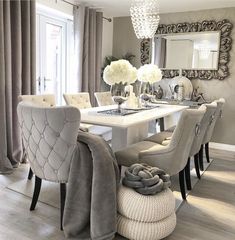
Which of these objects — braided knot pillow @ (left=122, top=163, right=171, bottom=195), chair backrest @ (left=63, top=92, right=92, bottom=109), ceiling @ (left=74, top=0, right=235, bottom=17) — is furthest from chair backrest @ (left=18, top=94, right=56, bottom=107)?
ceiling @ (left=74, top=0, right=235, bottom=17)

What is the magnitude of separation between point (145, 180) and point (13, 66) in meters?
2.22

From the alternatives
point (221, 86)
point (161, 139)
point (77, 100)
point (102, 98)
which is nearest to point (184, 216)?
point (161, 139)

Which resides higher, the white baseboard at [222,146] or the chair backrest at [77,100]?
the chair backrest at [77,100]

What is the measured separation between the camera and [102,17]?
4730 mm

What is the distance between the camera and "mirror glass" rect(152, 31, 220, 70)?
175 inches

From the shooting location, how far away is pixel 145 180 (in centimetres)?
184

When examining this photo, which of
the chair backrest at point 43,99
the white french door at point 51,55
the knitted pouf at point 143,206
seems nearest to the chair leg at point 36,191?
the knitted pouf at point 143,206

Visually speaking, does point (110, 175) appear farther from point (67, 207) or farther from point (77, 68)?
point (77, 68)

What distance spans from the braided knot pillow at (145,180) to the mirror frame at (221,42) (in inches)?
120

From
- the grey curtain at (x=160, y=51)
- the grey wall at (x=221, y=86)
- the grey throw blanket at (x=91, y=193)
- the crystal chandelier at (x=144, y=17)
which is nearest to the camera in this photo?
the grey throw blanket at (x=91, y=193)

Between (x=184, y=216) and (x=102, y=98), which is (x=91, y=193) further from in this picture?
(x=102, y=98)

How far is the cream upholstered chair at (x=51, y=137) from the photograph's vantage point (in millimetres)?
1757

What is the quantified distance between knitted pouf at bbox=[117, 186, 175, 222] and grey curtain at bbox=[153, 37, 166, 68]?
3.43 meters

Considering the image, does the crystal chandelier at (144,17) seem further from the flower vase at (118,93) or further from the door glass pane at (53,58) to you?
the door glass pane at (53,58)
